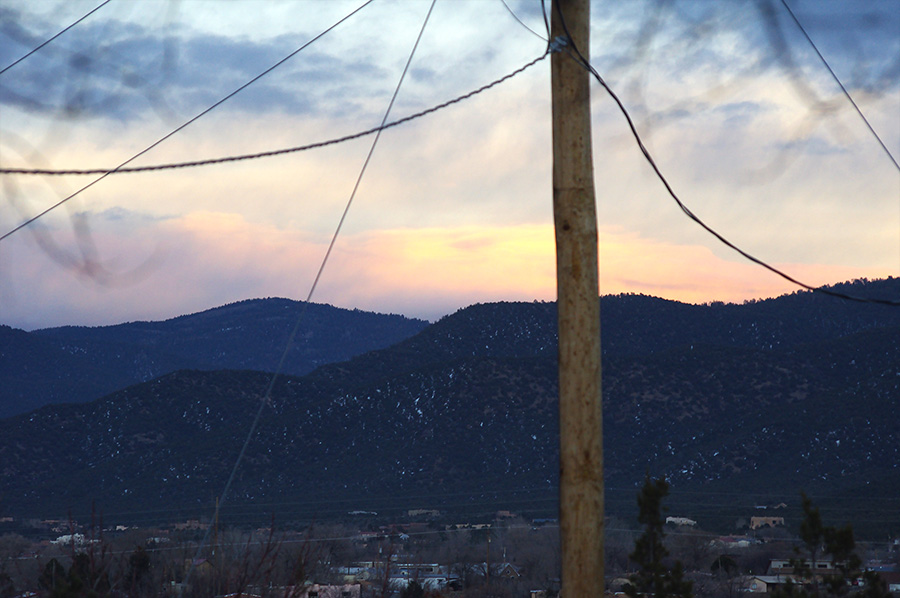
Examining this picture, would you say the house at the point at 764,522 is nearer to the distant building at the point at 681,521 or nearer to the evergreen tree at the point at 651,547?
the distant building at the point at 681,521

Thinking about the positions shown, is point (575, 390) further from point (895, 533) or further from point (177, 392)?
point (177, 392)

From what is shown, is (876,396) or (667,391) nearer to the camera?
(876,396)

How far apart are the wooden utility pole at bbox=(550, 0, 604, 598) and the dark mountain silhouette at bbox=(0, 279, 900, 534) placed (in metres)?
70.4

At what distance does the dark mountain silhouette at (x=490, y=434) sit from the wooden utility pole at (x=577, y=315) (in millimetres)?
70366

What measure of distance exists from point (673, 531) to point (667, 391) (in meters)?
31.1

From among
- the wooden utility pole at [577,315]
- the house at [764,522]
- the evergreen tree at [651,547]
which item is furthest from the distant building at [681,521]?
the wooden utility pole at [577,315]

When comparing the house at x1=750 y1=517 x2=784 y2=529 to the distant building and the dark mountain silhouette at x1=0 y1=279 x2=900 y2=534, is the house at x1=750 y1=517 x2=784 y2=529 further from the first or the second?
the distant building

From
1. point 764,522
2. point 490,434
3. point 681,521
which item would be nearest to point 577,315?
point 764,522

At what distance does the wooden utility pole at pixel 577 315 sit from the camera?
698 centimetres

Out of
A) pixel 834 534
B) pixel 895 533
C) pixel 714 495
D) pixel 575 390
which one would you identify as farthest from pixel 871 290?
pixel 575 390

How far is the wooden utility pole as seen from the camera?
6.98m

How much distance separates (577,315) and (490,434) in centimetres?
9051

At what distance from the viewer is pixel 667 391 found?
325ft

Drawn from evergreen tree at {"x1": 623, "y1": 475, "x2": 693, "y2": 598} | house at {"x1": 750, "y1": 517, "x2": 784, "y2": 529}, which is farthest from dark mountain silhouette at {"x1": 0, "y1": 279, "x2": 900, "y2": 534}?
evergreen tree at {"x1": 623, "y1": 475, "x2": 693, "y2": 598}
